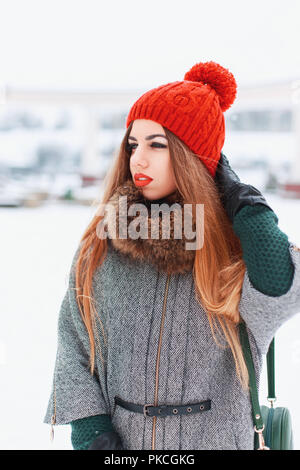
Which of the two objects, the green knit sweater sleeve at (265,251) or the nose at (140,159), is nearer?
the green knit sweater sleeve at (265,251)

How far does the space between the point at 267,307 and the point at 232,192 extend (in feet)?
0.72

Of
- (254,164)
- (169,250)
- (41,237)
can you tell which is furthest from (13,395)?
(254,164)

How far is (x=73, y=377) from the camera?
789 mm

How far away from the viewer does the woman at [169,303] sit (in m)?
0.74

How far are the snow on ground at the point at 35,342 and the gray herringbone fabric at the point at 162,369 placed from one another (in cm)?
17

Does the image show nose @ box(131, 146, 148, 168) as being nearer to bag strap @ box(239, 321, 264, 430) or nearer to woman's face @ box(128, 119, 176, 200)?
woman's face @ box(128, 119, 176, 200)

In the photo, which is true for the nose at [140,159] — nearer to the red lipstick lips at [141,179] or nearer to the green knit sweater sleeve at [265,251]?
the red lipstick lips at [141,179]

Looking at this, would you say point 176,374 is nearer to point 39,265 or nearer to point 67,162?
point 39,265

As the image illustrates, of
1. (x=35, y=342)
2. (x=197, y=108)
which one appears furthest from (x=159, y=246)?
(x=35, y=342)

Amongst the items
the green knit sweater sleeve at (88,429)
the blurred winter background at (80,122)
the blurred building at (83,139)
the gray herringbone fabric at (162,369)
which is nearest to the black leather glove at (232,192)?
the gray herringbone fabric at (162,369)

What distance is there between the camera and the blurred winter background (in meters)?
2.23

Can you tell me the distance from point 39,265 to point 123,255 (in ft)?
11.3

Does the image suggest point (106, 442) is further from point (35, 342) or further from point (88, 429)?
point (35, 342)

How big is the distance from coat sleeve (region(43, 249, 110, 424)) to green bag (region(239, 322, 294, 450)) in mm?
278
